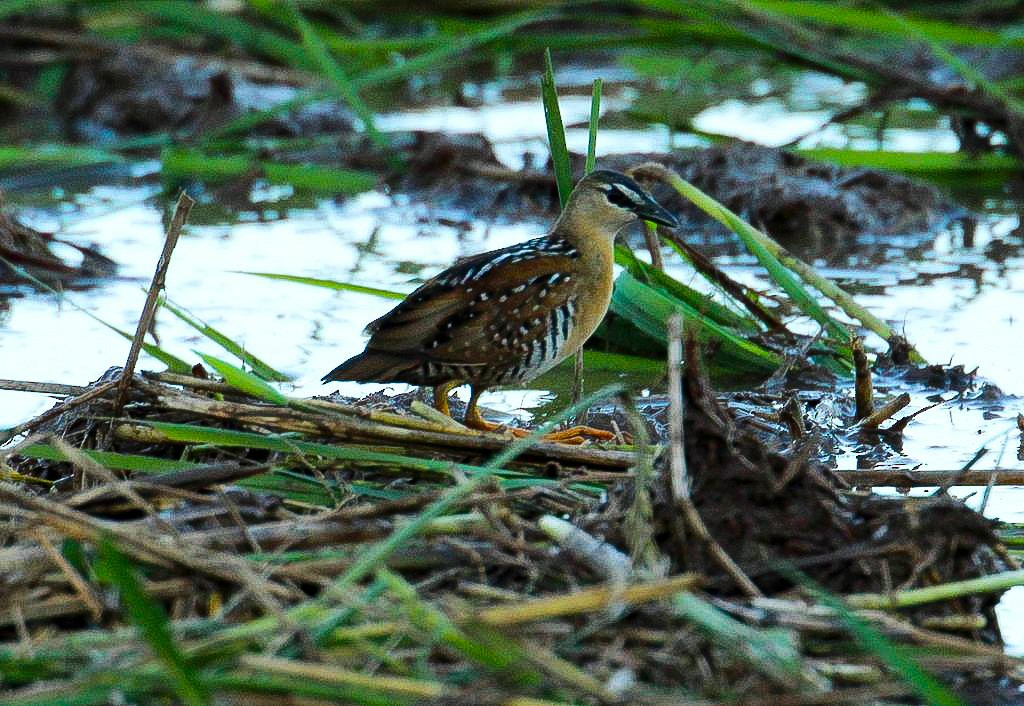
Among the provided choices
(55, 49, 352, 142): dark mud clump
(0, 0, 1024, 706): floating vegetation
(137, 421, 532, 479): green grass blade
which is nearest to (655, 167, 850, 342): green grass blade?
(0, 0, 1024, 706): floating vegetation

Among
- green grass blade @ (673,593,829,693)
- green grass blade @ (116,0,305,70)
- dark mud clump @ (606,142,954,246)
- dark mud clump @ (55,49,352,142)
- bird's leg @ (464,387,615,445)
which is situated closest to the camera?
green grass blade @ (673,593,829,693)

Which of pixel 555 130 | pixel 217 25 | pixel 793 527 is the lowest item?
pixel 793 527

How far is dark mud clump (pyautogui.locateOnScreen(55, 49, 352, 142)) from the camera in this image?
420 inches

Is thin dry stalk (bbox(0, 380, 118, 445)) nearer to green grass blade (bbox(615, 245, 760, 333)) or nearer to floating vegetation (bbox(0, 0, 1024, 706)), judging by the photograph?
floating vegetation (bbox(0, 0, 1024, 706))

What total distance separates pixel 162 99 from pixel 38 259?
13.3 ft

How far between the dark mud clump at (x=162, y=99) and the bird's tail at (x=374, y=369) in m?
6.06

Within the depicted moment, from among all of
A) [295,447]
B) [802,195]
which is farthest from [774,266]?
[802,195]

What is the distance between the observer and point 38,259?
23.8 feet

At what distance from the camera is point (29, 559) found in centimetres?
335

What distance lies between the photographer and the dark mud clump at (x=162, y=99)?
10.7m

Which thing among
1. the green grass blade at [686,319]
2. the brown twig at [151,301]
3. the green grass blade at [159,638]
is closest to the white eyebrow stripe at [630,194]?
the green grass blade at [686,319]

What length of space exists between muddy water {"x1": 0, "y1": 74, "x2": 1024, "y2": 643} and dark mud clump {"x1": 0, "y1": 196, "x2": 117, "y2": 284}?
4.5 inches

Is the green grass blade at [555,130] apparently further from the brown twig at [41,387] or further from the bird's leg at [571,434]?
the brown twig at [41,387]

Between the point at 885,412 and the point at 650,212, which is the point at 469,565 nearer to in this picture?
the point at 650,212
